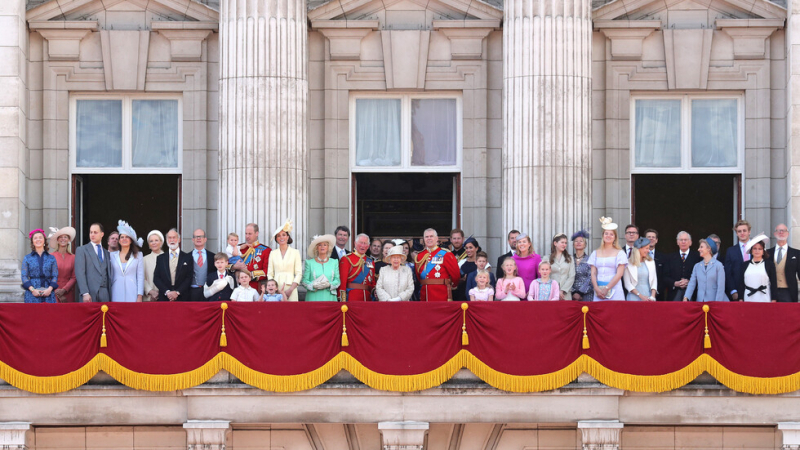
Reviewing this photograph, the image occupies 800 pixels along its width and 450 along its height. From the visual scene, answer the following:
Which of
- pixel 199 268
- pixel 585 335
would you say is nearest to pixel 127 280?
pixel 199 268

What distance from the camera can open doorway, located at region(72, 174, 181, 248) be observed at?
93.0ft

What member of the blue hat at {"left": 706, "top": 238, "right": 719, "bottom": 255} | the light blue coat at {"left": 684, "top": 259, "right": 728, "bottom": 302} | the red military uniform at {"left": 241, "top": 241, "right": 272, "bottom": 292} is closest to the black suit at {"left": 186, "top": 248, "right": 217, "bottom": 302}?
the red military uniform at {"left": 241, "top": 241, "right": 272, "bottom": 292}

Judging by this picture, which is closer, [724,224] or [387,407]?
[387,407]

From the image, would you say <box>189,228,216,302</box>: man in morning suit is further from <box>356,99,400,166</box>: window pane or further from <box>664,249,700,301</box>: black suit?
<box>664,249,700,301</box>: black suit

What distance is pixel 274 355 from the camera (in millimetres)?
→ 22859

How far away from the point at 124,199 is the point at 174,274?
4.88 metres

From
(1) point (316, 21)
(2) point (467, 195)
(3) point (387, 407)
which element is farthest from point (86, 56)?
(3) point (387, 407)

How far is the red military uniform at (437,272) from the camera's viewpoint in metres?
24.0

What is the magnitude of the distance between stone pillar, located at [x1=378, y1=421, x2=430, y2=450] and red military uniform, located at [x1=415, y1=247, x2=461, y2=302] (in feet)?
7.32

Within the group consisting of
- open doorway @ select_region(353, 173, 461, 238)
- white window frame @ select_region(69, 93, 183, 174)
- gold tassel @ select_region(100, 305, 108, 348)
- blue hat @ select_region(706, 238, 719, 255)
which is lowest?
gold tassel @ select_region(100, 305, 108, 348)

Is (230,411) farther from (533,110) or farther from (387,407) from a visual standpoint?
(533,110)

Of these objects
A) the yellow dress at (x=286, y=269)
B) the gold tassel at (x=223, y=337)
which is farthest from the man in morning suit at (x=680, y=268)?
the gold tassel at (x=223, y=337)

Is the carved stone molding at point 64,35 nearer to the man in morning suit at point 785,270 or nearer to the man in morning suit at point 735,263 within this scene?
the man in morning suit at point 735,263

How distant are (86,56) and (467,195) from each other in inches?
301
